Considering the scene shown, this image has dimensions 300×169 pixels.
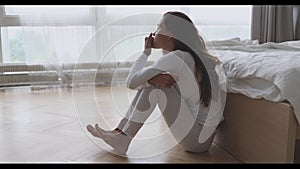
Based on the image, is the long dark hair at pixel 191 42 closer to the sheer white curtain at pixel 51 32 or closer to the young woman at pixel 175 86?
the young woman at pixel 175 86

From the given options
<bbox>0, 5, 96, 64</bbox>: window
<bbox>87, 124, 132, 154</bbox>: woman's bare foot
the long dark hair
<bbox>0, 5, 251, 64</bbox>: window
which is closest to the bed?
the long dark hair

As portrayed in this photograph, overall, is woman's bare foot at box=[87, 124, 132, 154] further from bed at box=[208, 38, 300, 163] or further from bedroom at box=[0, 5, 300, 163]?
bed at box=[208, 38, 300, 163]

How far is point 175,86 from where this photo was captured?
58.5 inches

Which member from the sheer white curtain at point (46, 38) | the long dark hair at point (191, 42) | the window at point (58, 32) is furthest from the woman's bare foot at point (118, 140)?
the sheer white curtain at point (46, 38)

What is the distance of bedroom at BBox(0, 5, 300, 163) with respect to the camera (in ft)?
5.13

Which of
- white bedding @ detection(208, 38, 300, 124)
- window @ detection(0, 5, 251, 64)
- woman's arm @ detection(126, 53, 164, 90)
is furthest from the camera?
window @ detection(0, 5, 251, 64)

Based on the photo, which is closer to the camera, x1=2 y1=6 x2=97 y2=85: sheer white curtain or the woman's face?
the woman's face

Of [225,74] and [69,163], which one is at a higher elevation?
[225,74]

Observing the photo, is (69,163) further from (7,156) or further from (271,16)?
(271,16)

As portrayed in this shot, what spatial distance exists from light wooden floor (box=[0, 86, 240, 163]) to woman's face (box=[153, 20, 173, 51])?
348 mm

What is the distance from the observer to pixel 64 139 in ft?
5.82

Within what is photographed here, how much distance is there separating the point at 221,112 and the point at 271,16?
2.21m
